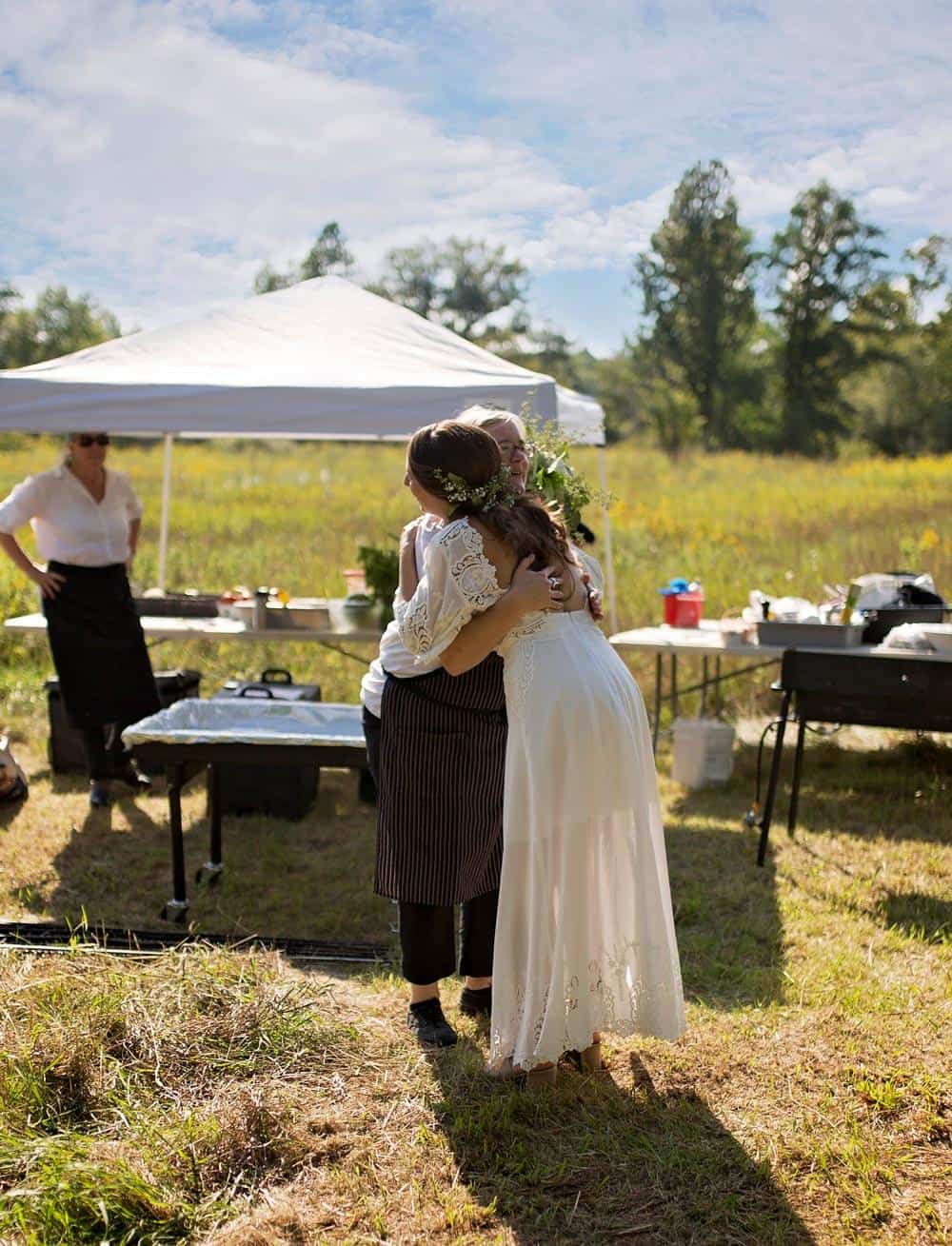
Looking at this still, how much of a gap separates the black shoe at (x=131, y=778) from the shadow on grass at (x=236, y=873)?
0.06 metres

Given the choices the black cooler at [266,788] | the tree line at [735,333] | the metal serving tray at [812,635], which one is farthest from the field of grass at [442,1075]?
the tree line at [735,333]

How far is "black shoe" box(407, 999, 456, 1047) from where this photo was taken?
→ 130 inches

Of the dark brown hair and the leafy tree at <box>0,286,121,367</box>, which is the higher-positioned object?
the leafy tree at <box>0,286,121,367</box>

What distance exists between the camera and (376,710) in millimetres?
3307

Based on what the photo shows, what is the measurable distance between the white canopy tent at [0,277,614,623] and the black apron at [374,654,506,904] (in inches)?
72.6

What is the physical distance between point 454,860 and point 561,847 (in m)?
0.43

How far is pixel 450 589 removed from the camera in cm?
279

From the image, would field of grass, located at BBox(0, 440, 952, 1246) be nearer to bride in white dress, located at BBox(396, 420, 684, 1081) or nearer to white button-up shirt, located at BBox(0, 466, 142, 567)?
bride in white dress, located at BBox(396, 420, 684, 1081)

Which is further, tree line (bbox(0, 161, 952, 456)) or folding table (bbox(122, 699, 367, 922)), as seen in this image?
tree line (bbox(0, 161, 952, 456))

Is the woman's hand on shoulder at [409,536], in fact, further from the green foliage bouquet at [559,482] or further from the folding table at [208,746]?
the folding table at [208,746]

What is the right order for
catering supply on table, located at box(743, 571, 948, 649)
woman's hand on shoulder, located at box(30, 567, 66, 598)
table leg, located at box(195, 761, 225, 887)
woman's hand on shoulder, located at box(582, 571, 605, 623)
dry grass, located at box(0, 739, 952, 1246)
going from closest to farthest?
1. dry grass, located at box(0, 739, 952, 1246)
2. woman's hand on shoulder, located at box(582, 571, 605, 623)
3. table leg, located at box(195, 761, 225, 887)
4. woman's hand on shoulder, located at box(30, 567, 66, 598)
5. catering supply on table, located at box(743, 571, 948, 649)

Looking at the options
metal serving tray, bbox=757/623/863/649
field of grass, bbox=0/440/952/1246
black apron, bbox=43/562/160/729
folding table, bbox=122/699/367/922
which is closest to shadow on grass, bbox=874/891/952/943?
field of grass, bbox=0/440/952/1246

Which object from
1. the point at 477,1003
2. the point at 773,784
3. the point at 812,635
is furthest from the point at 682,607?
the point at 477,1003

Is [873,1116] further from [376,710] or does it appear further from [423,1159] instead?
[376,710]
